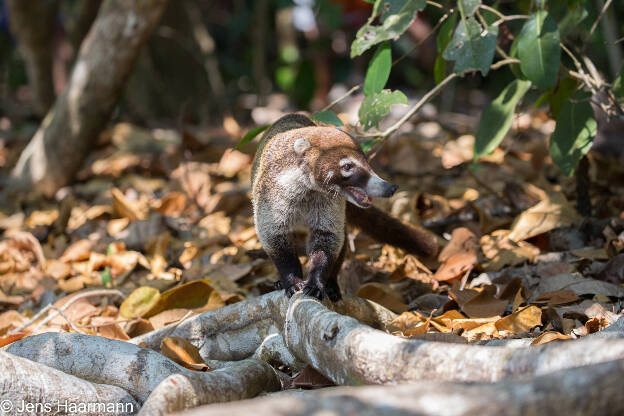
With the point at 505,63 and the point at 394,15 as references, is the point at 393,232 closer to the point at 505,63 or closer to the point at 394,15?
the point at 505,63

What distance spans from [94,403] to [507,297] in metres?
1.93

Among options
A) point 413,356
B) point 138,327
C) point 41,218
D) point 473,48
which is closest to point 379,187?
point 473,48

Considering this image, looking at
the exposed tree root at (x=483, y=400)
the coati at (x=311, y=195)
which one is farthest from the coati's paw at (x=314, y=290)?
the exposed tree root at (x=483, y=400)

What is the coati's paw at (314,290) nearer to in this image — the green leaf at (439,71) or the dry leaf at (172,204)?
the green leaf at (439,71)

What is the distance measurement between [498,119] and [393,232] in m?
0.82

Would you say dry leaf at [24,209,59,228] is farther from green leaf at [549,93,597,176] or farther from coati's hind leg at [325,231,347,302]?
green leaf at [549,93,597,176]

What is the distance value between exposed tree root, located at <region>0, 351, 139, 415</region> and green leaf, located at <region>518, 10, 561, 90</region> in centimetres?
219

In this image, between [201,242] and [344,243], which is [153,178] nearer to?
[201,242]

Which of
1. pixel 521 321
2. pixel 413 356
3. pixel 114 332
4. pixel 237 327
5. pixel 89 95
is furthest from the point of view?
pixel 89 95

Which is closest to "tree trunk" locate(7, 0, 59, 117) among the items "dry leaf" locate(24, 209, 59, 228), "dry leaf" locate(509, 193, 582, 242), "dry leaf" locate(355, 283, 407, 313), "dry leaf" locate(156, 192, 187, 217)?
"dry leaf" locate(24, 209, 59, 228)

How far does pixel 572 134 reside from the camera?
3.51m

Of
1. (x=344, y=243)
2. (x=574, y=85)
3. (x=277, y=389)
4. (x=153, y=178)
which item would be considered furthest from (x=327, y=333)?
(x=153, y=178)

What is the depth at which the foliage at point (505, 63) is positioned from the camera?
3.20 metres

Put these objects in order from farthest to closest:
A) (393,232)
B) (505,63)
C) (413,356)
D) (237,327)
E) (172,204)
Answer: (172,204), (393,232), (505,63), (237,327), (413,356)
